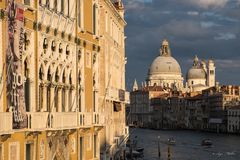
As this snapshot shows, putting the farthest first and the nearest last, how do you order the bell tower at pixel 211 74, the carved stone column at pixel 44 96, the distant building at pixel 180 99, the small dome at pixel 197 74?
the small dome at pixel 197 74, the bell tower at pixel 211 74, the distant building at pixel 180 99, the carved stone column at pixel 44 96

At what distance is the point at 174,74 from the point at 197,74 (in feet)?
18.8

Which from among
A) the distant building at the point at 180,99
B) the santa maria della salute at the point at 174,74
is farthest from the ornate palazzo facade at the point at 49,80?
the santa maria della salute at the point at 174,74

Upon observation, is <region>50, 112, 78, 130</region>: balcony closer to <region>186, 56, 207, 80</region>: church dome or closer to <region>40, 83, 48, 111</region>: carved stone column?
<region>40, 83, 48, 111</region>: carved stone column

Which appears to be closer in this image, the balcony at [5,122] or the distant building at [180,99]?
the balcony at [5,122]

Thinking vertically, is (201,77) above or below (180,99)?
above

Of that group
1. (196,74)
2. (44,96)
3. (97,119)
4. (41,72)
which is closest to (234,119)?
(196,74)

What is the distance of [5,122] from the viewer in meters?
9.48

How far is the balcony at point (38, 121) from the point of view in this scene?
10.8 m

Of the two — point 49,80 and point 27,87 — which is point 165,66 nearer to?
point 49,80

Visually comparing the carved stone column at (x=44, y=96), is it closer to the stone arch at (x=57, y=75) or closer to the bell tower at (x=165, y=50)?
the stone arch at (x=57, y=75)

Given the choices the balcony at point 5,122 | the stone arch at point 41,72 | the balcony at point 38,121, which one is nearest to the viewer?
the balcony at point 5,122

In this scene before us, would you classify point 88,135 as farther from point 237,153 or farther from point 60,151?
point 237,153

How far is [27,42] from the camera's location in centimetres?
1098

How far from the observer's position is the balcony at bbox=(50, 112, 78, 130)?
11812mm
